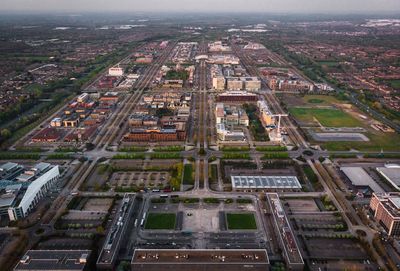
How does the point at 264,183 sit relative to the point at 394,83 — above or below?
→ below

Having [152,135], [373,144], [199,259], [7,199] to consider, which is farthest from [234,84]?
[199,259]

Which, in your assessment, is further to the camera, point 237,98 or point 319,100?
point 319,100

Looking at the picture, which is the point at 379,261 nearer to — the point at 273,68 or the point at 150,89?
the point at 150,89

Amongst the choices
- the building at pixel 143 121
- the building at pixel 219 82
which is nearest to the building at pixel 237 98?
the building at pixel 219 82

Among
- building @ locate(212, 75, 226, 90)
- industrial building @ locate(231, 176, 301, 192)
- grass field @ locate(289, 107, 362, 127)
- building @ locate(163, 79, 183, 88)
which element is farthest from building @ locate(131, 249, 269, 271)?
building @ locate(163, 79, 183, 88)

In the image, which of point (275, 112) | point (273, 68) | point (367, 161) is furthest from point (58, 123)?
point (273, 68)

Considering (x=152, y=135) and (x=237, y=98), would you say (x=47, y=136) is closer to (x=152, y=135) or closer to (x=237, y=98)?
(x=152, y=135)

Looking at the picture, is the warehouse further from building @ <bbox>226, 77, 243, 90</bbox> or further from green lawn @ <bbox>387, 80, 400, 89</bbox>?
green lawn @ <bbox>387, 80, 400, 89</bbox>

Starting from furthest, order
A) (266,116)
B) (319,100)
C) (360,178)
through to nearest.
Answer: (319,100) → (266,116) → (360,178)
